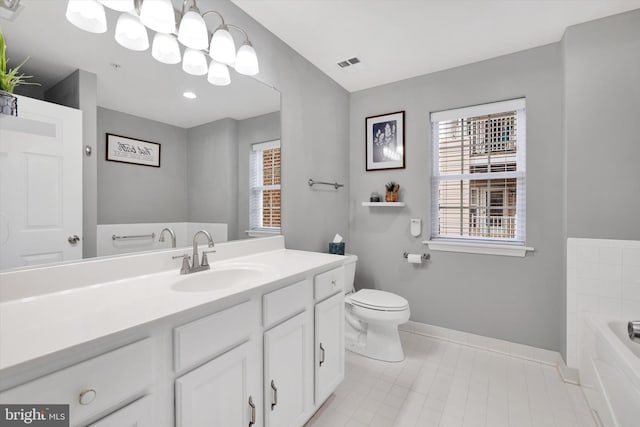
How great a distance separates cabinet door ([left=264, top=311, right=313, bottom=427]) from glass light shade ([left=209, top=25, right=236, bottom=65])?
146 centimetres

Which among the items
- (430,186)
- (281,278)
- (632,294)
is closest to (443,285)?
(430,186)

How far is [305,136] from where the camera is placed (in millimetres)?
2322

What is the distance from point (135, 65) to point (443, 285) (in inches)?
105

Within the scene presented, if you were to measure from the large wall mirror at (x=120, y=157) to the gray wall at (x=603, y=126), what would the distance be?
214 cm

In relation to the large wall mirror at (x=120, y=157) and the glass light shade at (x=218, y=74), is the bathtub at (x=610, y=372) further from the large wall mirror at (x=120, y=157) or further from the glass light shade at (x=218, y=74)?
the glass light shade at (x=218, y=74)

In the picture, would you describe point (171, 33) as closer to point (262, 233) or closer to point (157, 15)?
point (157, 15)

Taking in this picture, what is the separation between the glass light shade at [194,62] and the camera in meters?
1.49

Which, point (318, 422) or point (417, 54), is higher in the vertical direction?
point (417, 54)

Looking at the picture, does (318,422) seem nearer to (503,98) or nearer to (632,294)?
(632,294)

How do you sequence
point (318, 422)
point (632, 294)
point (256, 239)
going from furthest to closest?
point (256, 239)
point (632, 294)
point (318, 422)

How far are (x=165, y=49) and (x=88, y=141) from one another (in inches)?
23.3

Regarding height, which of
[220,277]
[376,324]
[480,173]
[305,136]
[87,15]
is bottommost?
[376,324]

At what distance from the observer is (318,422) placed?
60.7 inches

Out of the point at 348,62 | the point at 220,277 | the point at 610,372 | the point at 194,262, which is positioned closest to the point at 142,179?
the point at 194,262
